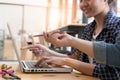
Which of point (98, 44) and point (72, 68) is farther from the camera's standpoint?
point (72, 68)

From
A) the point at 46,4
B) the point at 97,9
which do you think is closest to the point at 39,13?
the point at 46,4

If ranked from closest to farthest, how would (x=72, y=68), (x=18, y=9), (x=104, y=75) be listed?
(x=104, y=75)
(x=72, y=68)
(x=18, y=9)

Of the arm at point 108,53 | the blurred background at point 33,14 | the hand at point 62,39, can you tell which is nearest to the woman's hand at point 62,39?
the hand at point 62,39

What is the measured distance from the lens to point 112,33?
3.62 ft

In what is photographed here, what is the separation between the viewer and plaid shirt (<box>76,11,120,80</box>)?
979 mm

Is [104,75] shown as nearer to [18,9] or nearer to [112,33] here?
[112,33]

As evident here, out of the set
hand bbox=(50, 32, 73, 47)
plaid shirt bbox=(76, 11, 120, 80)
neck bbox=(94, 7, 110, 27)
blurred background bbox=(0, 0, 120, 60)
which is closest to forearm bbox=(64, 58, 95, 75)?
plaid shirt bbox=(76, 11, 120, 80)

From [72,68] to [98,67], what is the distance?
133 mm

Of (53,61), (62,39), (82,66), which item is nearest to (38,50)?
(53,61)

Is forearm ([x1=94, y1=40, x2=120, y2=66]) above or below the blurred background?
below

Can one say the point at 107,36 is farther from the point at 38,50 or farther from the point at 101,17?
the point at 38,50

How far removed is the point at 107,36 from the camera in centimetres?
112

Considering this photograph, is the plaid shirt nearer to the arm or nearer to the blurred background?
the arm

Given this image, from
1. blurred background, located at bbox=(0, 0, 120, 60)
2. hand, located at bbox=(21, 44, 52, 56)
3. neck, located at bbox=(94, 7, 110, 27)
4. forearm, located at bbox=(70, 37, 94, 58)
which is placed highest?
blurred background, located at bbox=(0, 0, 120, 60)
